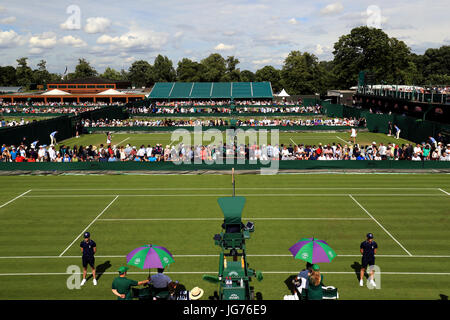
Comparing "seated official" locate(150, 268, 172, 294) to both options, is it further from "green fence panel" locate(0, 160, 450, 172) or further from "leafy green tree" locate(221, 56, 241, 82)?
"leafy green tree" locate(221, 56, 241, 82)

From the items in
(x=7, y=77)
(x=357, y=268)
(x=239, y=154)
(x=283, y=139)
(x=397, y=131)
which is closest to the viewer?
(x=357, y=268)

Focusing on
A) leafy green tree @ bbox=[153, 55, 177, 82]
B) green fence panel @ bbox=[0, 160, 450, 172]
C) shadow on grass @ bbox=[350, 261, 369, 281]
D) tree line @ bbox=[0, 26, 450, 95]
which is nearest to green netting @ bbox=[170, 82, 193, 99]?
tree line @ bbox=[0, 26, 450, 95]

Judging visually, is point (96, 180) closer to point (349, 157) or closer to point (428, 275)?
point (349, 157)

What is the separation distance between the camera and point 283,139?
42.2 m

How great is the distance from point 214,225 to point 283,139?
26251mm

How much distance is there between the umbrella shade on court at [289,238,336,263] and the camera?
9.50 metres

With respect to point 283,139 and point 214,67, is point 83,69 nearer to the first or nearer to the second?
point 214,67

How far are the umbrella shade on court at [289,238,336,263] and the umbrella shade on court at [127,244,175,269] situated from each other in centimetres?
307

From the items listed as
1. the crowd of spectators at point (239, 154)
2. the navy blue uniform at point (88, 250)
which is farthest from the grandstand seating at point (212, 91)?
the navy blue uniform at point (88, 250)

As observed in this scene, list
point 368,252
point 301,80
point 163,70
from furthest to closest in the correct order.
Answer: point 163,70, point 301,80, point 368,252

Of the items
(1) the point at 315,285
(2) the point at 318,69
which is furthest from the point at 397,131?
(2) the point at 318,69

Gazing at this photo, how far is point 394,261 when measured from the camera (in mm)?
13602

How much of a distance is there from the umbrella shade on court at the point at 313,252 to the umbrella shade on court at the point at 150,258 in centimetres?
307
